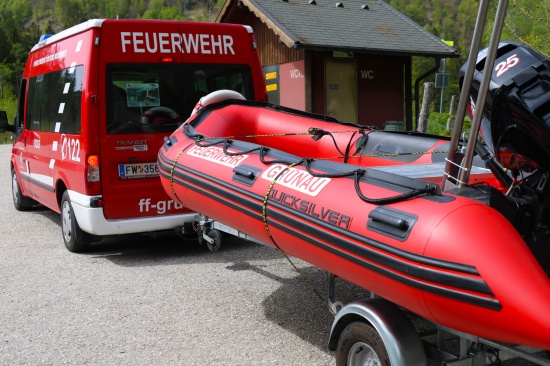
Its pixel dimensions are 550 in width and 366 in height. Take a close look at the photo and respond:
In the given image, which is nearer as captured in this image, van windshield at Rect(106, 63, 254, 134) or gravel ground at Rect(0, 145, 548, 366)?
gravel ground at Rect(0, 145, 548, 366)

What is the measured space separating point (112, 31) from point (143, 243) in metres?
2.49

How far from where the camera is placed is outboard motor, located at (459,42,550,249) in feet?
10.9

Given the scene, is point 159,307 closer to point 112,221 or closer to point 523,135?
point 112,221

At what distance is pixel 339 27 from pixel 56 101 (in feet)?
34.4

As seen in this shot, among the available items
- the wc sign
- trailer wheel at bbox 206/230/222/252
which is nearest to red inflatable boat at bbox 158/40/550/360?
trailer wheel at bbox 206/230/222/252

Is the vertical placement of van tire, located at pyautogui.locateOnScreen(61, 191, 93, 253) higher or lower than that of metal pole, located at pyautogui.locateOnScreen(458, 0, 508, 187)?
lower

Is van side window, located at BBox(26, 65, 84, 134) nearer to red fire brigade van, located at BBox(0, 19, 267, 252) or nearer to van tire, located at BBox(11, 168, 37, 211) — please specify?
red fire brigade van, located at BBox(0, 19, 267, 252)

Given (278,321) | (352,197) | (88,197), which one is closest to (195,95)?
(88,197)

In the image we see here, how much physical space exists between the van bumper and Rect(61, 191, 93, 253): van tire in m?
0.17

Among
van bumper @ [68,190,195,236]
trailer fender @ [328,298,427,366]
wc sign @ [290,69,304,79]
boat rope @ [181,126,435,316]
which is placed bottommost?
wc sign @ [290,69,304,79]

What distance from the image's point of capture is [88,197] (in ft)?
21.4

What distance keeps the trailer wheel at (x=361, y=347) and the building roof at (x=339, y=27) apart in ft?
38.0

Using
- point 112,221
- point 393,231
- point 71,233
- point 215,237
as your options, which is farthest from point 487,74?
point 71,233

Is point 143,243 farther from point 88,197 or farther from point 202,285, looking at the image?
point 202,285
